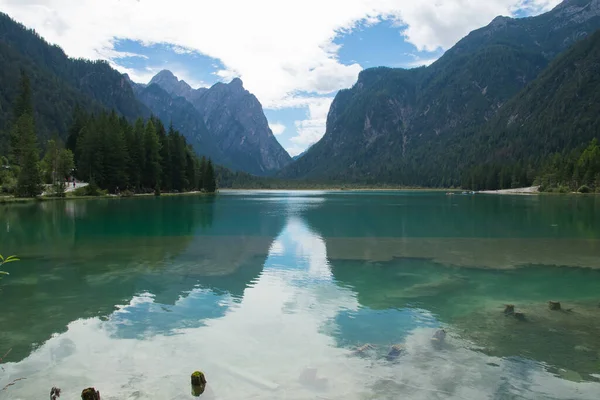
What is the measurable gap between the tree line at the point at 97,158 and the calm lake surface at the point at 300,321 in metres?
66.6

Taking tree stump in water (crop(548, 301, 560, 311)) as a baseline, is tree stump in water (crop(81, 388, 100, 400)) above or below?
above

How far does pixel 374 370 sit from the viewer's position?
10531 mm

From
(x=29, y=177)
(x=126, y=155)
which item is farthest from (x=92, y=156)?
(x=29, y=177)

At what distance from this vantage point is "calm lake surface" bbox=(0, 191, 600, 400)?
9.90m

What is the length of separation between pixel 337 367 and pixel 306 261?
15.2m

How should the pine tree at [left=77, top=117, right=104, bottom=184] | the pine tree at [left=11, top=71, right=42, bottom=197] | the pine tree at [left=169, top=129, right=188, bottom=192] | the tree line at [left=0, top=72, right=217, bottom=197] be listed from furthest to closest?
the pine tree at [left=169, top=129, right=188, bottom=192] → the pine tree at [left=77, top=117, right=104, bottom=184] → the tree line at [left=0, top=72, right=217, bottom=197] → the pine tree at [left=11, top=71, right=42, bottom=197]

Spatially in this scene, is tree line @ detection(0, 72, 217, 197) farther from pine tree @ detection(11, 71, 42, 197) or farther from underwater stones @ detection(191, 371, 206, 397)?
underwater stones @ detection(191, 371, 206, 397)

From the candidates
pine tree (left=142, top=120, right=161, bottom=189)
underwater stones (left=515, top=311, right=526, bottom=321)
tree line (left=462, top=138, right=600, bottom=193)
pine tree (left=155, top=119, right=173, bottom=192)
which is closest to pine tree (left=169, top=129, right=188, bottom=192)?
pine tree (left=155, top=119, right=173, bottom=192)

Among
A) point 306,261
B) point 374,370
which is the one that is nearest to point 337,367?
point 374,370

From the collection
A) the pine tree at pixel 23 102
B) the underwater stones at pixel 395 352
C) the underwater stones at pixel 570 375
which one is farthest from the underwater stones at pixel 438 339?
the pine tree at pixel 23 102

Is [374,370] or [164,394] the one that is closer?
[164,394]

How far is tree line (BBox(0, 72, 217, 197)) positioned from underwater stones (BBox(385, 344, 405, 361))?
86.8 metres

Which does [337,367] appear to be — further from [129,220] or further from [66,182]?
[66,182]

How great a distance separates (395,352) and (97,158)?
10326cm
